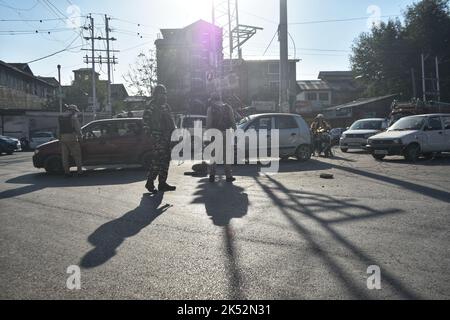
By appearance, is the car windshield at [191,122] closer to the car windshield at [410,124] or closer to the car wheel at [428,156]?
the car windshield at [410,124]

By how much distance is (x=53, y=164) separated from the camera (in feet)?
39.2

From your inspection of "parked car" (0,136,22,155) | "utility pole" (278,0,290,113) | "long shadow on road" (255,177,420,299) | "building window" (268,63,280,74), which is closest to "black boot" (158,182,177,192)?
"long shadow on road" (255,177,420,299)

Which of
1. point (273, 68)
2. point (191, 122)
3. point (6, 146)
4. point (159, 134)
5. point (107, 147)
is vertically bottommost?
point (107, 147)

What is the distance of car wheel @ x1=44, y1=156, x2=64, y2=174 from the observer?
11914mm

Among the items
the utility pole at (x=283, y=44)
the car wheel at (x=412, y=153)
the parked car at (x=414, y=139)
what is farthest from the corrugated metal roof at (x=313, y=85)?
the car wheel at (x=412, y=153)

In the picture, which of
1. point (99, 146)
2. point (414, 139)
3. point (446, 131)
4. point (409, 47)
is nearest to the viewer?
point (99, 146)

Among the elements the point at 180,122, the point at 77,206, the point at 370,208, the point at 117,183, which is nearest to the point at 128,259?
the point at 77,206

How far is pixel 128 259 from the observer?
4.22 meters

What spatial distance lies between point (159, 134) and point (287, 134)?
256 inches

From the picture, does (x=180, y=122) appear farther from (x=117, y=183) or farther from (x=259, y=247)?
(x=259, y=247)

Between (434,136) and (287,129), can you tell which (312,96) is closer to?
(434,136)

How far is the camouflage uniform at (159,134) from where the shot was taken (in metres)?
8.30

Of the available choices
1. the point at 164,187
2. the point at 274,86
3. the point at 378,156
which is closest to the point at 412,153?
the point at 378,156
